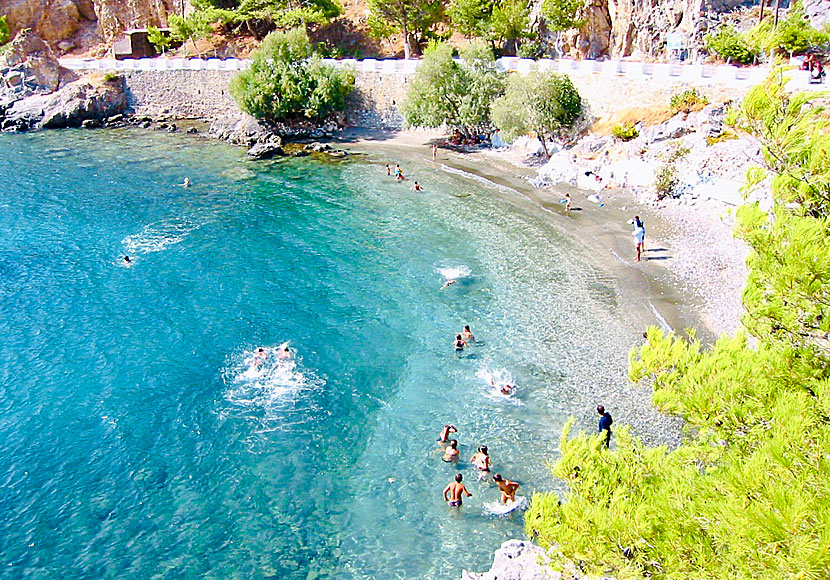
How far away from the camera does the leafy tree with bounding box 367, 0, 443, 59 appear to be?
7325 centimetres

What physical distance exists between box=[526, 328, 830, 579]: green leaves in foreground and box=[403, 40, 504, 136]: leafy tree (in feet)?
157

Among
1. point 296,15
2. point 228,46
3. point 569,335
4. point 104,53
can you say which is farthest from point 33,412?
point 104,53

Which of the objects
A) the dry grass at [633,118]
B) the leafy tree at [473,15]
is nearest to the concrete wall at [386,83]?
the dry grass at [633,118]

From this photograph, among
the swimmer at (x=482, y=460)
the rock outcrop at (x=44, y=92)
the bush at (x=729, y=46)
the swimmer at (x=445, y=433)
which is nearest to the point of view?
the swimmer at (x=482, y=460)

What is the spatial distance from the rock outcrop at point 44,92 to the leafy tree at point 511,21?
47704 mm

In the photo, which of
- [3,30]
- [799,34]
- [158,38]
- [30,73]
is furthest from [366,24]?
[799,34]

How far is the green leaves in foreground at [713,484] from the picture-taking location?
9062 mm

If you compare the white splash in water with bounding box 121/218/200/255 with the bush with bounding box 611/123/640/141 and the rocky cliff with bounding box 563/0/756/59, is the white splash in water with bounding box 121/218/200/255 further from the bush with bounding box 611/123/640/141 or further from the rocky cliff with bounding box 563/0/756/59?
the rocky cliff with bounding box 563/0/756/59

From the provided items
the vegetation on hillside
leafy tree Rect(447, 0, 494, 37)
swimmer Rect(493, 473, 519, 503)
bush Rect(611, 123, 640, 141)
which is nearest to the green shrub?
leafy tree Rect(447, 0, 494, 37)

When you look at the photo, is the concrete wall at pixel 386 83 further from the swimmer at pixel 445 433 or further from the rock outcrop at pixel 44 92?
the swimmer at pixel 445 433

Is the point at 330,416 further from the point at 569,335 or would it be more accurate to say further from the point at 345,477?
the point at 569,335

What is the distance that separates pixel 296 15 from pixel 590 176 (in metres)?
46.3

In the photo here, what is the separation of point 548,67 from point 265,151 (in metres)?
27.2

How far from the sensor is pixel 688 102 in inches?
1874
